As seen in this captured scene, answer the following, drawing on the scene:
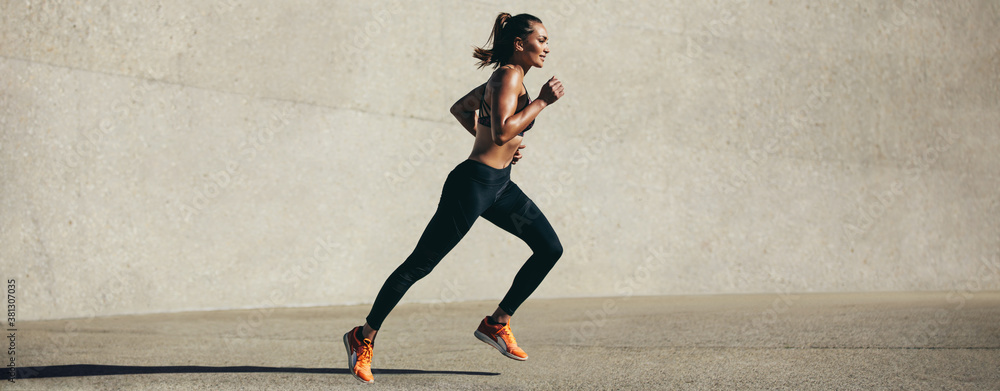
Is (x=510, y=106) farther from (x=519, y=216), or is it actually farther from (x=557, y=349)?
(x=557, y=349)

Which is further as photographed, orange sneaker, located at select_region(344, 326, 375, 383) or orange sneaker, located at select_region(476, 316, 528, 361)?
orange sneaker, located at select_region(476, 316, 528, 361)

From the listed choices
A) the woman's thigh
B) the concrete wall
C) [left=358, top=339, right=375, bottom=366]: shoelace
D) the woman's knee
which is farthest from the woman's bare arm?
the concrete wall

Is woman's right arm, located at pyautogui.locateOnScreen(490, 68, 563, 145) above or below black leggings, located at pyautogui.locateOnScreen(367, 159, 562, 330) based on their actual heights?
above

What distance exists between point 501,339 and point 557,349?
1125 millimetres

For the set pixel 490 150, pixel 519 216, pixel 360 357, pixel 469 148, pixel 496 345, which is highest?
pixel 469 148

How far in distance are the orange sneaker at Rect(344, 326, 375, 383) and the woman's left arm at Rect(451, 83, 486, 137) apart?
3.50 ft

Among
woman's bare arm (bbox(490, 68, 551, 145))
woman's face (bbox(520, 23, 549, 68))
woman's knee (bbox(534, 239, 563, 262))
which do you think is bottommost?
woman's knee (bbox(534, 239, 563, 262))

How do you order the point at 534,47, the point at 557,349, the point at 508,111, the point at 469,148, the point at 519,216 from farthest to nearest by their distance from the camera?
the point at 469,148, the point at 557,349, the point at 519,216, the point at 534,47, the point at 508,111

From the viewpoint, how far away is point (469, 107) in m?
3.56

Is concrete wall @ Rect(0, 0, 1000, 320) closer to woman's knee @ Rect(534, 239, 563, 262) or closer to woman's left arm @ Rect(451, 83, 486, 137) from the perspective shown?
woman's left arm @ Rect(451, 83, 486, 137)

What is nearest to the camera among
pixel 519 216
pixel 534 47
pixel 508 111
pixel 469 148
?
pixel 508 111

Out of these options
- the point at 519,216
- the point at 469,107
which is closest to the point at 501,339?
the point at 519,216

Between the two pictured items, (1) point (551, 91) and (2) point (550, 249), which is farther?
(2) point (550, 249)

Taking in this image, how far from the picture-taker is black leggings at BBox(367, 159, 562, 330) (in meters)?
3.22
